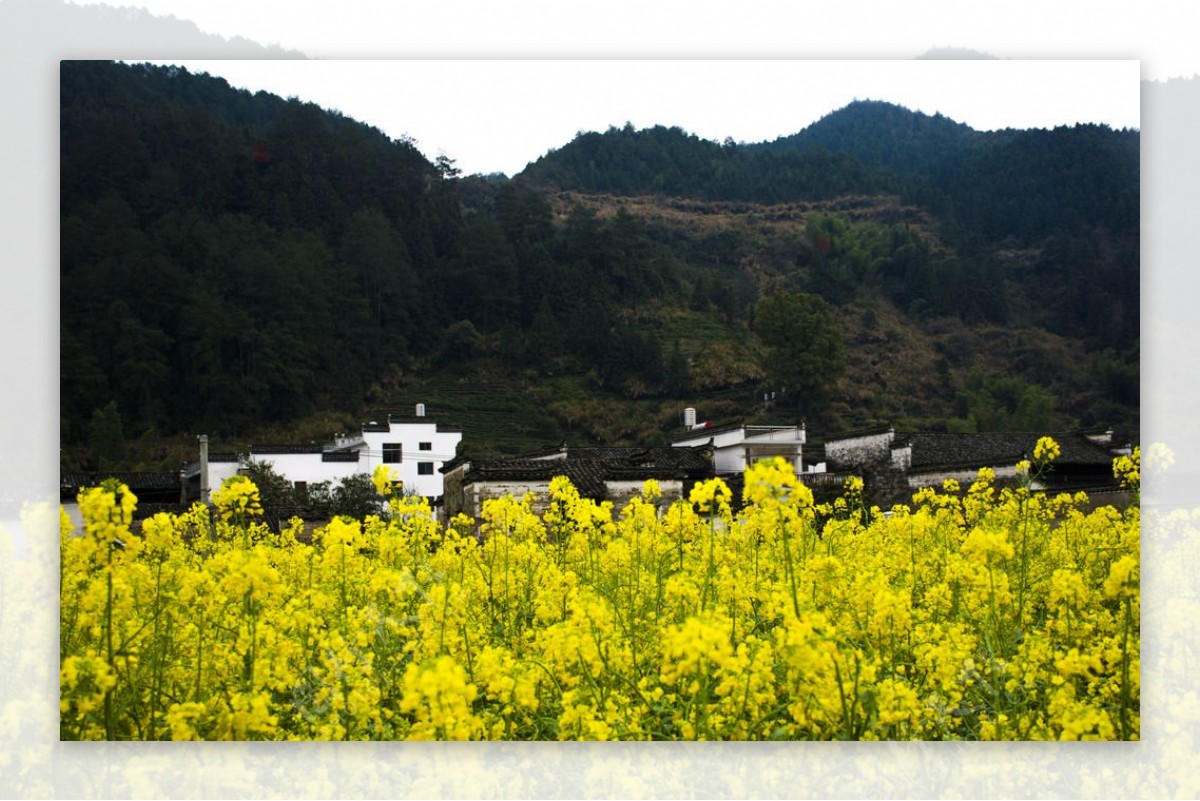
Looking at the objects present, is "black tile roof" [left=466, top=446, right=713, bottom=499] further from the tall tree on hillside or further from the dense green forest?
the tall tree on hillside

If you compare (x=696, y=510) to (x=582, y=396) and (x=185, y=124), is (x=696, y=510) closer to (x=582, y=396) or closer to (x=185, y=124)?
(x=582, y=396)

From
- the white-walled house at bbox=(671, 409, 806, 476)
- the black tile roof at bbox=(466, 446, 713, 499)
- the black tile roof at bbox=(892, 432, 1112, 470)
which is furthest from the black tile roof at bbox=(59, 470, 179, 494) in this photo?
the black tile roof at bbox=(892, 432, 1112, 470)

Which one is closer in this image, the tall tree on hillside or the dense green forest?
the dense green forest

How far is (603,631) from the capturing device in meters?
3.75

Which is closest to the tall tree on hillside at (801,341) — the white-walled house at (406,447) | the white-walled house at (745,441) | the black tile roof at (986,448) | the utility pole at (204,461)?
the white-walled house at (745,441)

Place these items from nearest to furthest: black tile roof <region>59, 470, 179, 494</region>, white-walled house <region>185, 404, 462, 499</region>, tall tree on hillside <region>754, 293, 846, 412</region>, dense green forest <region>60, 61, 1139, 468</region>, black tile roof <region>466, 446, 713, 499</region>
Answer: black tile roof <region>59, 470, 179, 494</region> < dense green forest <region>60, 61, 1139, 468</region> < white-walled house <region>185, 404, 462, 499</region> < black tile roof <region>466, 446, 713, 499</region> < tall tree on hillside <region>754, 293, 846, 412</region>

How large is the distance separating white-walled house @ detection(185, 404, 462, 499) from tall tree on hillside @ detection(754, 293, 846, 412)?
57.6 inches

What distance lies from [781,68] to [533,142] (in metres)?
1.08

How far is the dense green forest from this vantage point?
184 inches

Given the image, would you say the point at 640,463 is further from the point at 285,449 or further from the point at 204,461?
the point at 204,461

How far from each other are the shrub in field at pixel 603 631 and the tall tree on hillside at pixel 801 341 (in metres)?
0.86

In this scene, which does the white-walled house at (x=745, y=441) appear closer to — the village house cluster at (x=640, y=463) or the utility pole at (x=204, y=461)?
the village house cluster at (x=640, y=463)

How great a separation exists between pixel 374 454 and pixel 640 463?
3.78ft

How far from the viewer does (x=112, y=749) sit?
409 centimetres
